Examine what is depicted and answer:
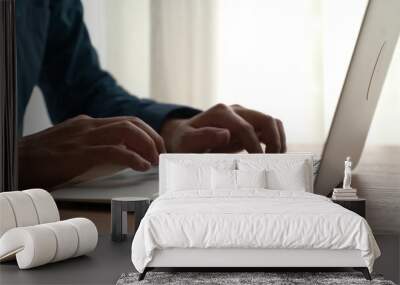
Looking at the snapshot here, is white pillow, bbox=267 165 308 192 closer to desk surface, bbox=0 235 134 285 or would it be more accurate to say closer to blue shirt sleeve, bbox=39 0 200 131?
blue shirt sleeve, bbox=39 0 200 131

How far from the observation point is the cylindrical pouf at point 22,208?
16.7 ft

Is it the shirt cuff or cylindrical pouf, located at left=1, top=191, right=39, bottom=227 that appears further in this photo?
the shirt cuff

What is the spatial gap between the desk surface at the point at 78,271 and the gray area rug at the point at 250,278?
0.21 metres

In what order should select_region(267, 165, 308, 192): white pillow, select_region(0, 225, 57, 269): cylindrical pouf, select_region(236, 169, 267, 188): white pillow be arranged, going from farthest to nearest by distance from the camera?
select_region(267, 165, 308, 192): white pillow
select_region(236, 169, 267, 188): white pillow
select_region(0, 225, 57, 269): cylindrical pouf

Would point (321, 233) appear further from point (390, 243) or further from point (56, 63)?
point (56, 63)

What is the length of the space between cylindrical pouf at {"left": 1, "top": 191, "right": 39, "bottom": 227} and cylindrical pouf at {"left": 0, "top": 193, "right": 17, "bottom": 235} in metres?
0.03

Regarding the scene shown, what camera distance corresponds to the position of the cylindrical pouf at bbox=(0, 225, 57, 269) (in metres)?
4.76

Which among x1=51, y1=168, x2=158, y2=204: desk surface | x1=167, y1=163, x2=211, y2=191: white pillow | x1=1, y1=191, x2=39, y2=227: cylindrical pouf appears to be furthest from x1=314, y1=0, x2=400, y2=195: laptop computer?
x1=1, y1=191, x2=39, y2=227: cylindrical pouf

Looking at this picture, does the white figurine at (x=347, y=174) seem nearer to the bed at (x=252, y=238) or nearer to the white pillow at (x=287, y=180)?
the white pillow at (x=287, y=180)

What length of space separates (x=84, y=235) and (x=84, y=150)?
177 cm

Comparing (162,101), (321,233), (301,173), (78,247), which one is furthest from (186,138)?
(321,233)

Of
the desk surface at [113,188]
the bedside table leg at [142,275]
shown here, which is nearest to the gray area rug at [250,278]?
the bedside table leg at [142,275]

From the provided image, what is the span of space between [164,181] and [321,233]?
2.32 m

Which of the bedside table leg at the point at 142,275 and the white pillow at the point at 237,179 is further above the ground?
the white pillow at the point at 237,179
